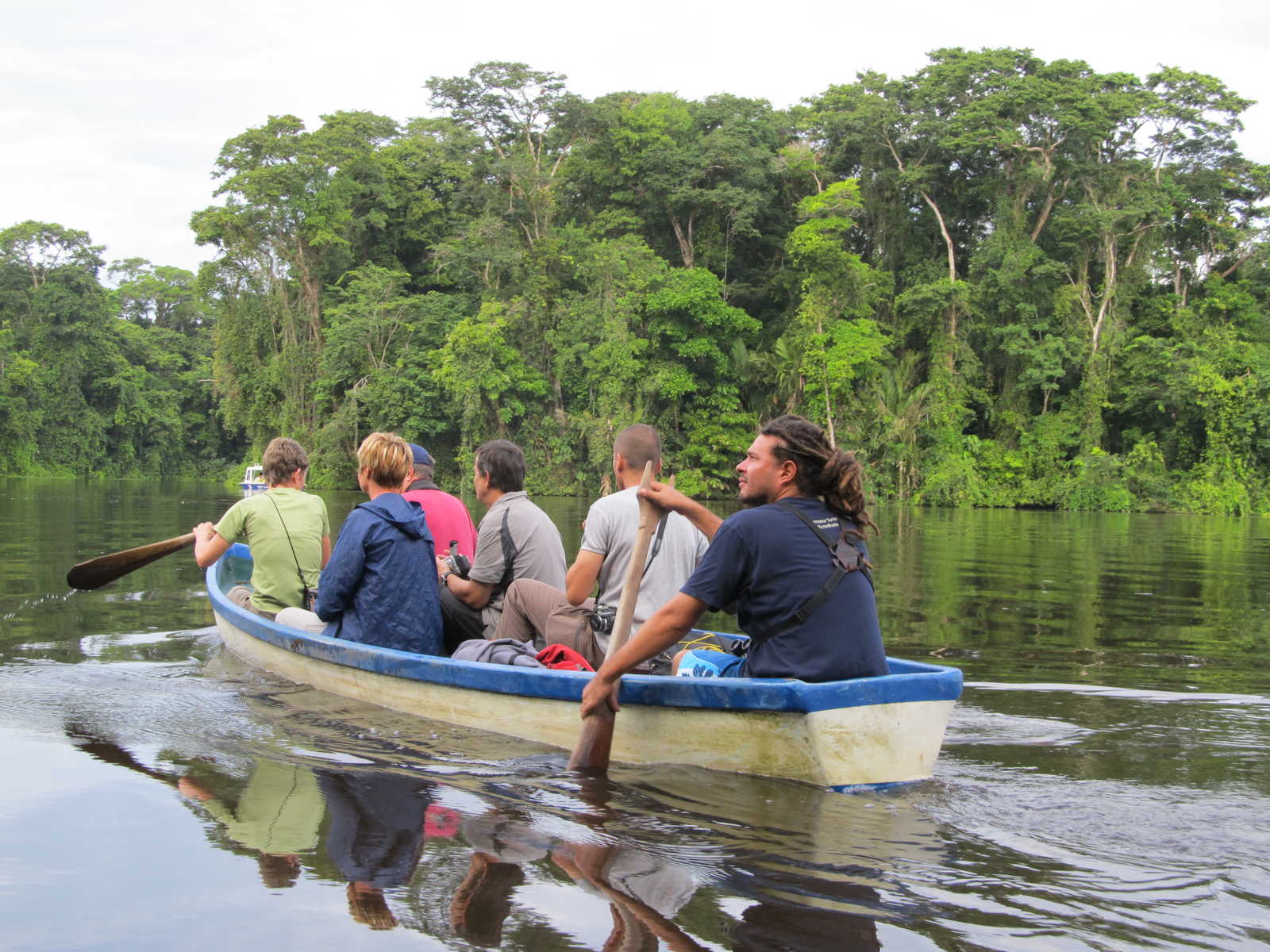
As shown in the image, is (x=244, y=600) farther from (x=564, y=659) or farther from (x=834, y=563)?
(x=834, y=563)

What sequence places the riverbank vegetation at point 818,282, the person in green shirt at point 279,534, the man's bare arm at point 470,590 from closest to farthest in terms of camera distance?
the man's bare arm at point 470,590, the person in green shirt at point 279,534, the riverbank vegetation at point 818,282

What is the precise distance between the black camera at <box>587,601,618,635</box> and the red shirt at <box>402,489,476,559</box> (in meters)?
1.39

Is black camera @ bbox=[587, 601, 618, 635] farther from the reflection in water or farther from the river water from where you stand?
the reflection in water

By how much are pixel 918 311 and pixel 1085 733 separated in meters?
28.4

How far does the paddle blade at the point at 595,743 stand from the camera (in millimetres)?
4410

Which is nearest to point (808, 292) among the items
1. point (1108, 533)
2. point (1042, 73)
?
point (1042, 73)

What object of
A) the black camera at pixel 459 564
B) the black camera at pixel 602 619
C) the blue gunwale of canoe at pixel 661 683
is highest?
the black camera at pixel 459 564

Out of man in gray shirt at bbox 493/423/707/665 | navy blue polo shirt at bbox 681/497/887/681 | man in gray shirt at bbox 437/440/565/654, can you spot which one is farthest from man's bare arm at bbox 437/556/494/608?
navy blue polo shirt at bbox 681/497/887/681

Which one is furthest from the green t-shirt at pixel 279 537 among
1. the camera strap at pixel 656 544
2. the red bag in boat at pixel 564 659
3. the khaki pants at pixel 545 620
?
the camera strap at pixel 656 544

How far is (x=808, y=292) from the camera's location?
31.6m

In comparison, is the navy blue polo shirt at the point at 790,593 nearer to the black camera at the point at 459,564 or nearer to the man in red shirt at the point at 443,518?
the black camera at the point at 459,564

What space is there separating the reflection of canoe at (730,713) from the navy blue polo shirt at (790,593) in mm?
105

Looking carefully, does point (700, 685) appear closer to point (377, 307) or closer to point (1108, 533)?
point (1108, 533)

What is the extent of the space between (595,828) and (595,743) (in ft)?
2.10
